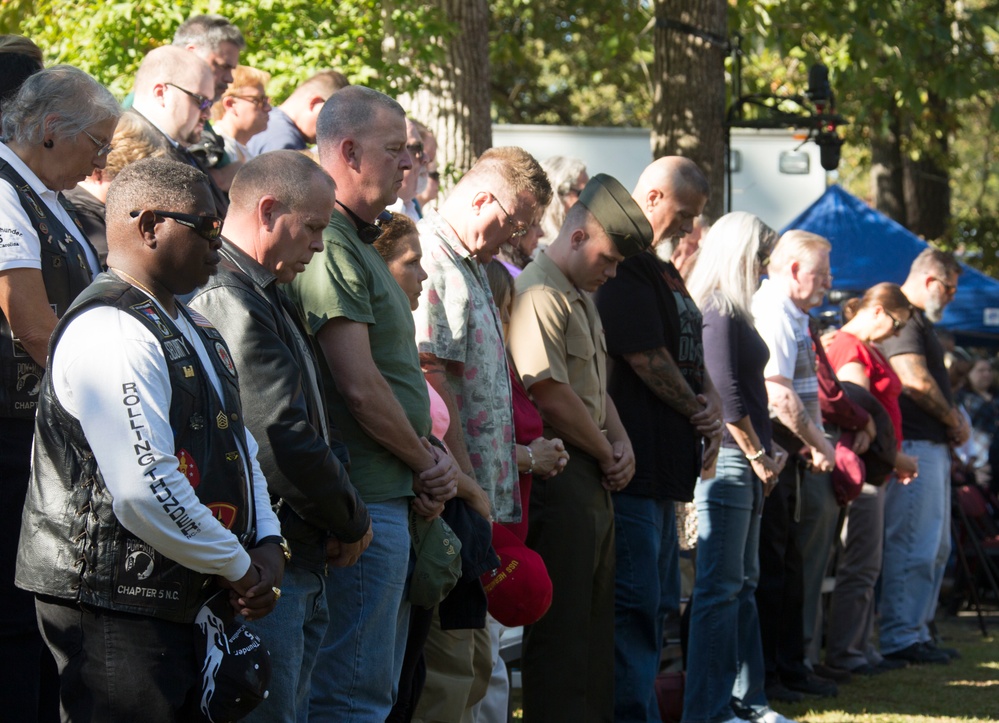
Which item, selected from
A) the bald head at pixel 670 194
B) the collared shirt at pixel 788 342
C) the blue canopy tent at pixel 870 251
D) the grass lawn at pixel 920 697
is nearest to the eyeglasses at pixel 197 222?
the bald head at pixel 670 194

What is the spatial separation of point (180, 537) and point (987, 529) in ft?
30.8

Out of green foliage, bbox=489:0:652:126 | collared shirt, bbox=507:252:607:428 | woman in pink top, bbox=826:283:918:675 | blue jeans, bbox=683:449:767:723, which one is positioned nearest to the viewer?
collared shirt, bbox=507:252:607:428

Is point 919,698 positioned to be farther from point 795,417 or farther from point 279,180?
point 279,180

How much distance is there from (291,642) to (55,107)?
157 cm

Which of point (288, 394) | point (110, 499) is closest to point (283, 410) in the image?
point (288, 394)

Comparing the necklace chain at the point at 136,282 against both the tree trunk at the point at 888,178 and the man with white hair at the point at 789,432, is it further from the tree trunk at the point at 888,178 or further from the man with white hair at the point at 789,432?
the tree trunk at the point at 888,178

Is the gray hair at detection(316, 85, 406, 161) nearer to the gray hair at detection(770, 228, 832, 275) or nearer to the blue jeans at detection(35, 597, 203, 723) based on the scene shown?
the blue jeans at detection(35, 597, 203, 723)

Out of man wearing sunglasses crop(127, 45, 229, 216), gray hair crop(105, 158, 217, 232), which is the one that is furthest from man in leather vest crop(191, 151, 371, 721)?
man wearing sunglasses crop(127, 45, 229, 216)

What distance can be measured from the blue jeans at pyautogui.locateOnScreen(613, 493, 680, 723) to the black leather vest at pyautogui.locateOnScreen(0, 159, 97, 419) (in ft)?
8.01

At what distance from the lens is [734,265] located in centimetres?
588

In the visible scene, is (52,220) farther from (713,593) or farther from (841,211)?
(841,211)

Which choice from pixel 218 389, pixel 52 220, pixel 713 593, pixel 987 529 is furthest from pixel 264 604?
pixel 987 529

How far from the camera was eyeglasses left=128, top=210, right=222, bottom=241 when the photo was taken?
9.07 feet

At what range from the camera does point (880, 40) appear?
1244 cm
